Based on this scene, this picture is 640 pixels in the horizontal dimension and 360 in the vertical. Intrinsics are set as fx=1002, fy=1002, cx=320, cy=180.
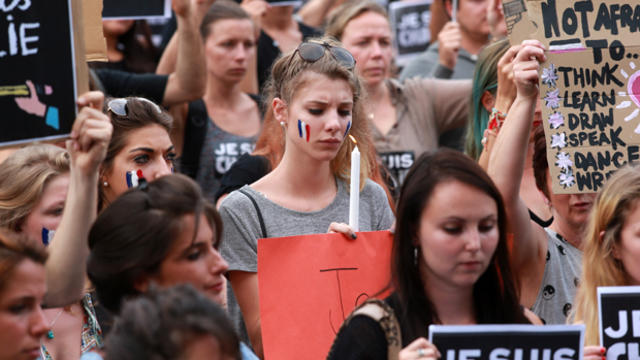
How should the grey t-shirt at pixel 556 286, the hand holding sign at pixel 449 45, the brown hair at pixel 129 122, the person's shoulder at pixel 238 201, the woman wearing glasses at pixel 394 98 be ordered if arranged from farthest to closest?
the hand holding sign at pixel 449 45, the woman wearing glasses at pixel 394 98, the brown hair at pixel 129 122, the person's shoulder at pixel 238 201, the grey t-shirt at pixel 556 286

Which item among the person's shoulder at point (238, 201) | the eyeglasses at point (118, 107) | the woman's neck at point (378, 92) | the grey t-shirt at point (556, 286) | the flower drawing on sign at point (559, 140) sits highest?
the eyeglasses at point (118, 107)

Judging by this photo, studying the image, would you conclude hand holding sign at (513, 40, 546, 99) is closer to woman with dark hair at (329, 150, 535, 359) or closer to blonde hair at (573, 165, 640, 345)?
blonde hair at (573, 165, 640, 345)

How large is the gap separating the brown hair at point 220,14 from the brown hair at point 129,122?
2233 mm

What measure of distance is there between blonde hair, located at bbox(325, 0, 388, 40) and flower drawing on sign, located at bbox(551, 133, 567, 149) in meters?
2.93

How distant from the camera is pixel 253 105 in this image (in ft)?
21.3

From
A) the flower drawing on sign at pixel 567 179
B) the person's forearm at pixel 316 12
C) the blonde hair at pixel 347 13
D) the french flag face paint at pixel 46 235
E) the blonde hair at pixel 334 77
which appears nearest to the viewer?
the french flag face paint at pixel 46 235

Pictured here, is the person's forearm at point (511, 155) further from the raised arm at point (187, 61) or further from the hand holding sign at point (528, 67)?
the raised arm at point (187, 61)

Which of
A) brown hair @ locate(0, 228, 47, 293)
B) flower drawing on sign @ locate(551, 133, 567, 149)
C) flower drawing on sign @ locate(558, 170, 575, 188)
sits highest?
flower drawing on sign @ locate(551, 133, 567, 149)

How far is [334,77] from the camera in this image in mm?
4359

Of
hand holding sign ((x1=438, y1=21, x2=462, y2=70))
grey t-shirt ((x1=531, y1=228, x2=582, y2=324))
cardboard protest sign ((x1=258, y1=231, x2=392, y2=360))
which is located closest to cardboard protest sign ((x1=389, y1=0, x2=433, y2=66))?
hand holding sign ((x1=438, y1=21, x2=462, y2=70))

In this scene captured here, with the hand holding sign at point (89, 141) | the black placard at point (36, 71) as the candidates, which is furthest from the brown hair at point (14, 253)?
the black placard at point (36, 71)

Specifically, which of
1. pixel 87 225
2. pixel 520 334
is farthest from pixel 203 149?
pixel 520 334

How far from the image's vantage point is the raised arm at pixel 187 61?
5.84m

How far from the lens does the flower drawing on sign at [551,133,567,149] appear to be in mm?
4043
